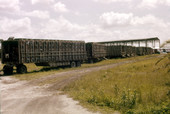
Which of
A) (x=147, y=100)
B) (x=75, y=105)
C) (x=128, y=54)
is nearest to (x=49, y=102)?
(x=75, y=105)

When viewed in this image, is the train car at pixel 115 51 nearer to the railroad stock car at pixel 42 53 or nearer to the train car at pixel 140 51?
the railroad stock car at pixel 42 53

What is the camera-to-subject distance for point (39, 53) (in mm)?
20469

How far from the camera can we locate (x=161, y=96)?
281 inches

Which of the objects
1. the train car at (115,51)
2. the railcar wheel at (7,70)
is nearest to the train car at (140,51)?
the train car at (115,51)

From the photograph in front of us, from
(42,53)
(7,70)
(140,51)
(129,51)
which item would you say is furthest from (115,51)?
(7,70)

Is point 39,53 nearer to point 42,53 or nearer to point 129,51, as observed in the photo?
point 42,53

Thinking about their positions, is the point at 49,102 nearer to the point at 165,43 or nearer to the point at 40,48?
the point at 165,43

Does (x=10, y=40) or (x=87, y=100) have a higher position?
(x=10, y=40)

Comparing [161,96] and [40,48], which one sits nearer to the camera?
[161,96]

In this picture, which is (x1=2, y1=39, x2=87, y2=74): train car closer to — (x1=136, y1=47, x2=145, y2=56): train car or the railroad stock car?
the railroad stock car

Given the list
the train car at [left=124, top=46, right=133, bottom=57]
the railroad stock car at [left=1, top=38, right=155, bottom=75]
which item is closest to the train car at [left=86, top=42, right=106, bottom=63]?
the railroad stock car at [left=1, top=38, right=155, bottom=75]

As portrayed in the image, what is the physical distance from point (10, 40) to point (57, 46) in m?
6.24

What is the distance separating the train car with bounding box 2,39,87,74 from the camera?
18.5 m

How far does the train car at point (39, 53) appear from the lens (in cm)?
1852
